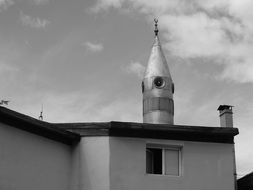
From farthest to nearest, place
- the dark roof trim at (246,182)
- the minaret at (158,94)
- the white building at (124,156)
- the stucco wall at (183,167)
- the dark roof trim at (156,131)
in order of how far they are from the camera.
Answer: the minaret at (158,94) < the dark roof trim at (246,182) < the dark roof trim at (156,131) < the stucco wall at (183,167) < the white building at (124,156)

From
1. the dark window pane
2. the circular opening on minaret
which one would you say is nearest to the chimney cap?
the dark window pane

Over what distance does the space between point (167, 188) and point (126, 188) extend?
1.63 m

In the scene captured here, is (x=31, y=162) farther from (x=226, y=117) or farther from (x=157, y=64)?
(x=157, y=64)

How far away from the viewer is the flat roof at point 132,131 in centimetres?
2036

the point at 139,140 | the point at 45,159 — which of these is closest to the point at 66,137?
the point at 45,159

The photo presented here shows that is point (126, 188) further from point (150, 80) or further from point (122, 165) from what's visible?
point (150, 80)

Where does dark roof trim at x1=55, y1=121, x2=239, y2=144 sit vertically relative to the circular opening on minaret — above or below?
below

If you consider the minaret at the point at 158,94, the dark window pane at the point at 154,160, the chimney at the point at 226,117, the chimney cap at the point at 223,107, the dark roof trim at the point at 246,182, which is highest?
the minaret at the point at 158,94

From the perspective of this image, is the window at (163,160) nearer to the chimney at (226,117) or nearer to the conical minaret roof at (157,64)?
the chimney at (226,117)

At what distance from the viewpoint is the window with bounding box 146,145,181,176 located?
69.3 ft

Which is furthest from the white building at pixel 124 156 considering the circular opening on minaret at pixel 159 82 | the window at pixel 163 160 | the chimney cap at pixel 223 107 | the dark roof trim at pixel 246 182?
the circular opening on minaret at pixel 159 82

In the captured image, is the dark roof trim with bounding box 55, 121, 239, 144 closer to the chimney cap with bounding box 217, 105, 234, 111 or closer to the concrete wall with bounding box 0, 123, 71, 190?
the concrete wall with bounding box 0, 123, 71, 190

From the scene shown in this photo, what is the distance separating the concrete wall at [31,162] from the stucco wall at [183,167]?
6.46ft

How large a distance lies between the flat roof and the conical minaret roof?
10294 millimetres
